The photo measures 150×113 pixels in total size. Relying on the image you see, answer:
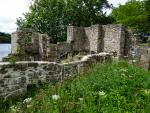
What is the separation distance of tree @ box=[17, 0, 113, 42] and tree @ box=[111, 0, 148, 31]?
3.27 meters

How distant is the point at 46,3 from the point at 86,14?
4054 mm

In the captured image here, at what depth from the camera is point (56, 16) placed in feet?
103

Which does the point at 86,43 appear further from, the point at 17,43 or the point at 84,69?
the point at 84,69

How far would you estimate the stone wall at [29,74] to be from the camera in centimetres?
938

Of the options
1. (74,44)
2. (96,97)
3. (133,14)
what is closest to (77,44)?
(74,44)

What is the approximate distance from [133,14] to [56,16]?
7175 mm

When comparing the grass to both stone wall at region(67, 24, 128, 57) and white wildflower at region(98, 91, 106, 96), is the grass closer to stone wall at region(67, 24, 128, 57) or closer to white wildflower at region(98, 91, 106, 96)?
white wildflower at region(98, 91, 106, 96)

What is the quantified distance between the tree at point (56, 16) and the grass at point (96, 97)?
2164 cm

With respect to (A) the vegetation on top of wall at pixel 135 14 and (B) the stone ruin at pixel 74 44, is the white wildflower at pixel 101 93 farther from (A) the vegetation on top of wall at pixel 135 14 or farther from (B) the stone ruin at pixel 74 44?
(A) the vegetation on top of wall at pixel 135 14

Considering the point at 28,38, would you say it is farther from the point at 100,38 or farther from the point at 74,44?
the point at 100,38

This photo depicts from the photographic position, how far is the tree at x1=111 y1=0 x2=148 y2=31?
106 ft

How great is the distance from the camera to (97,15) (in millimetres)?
35812

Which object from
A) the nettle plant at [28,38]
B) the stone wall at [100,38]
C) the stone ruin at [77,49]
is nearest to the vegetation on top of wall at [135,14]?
the stone wall at [100,38]

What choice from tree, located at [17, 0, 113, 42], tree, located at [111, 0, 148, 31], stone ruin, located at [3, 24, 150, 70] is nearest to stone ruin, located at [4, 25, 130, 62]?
stone ruin, located at [3, 24, 150, 70]
